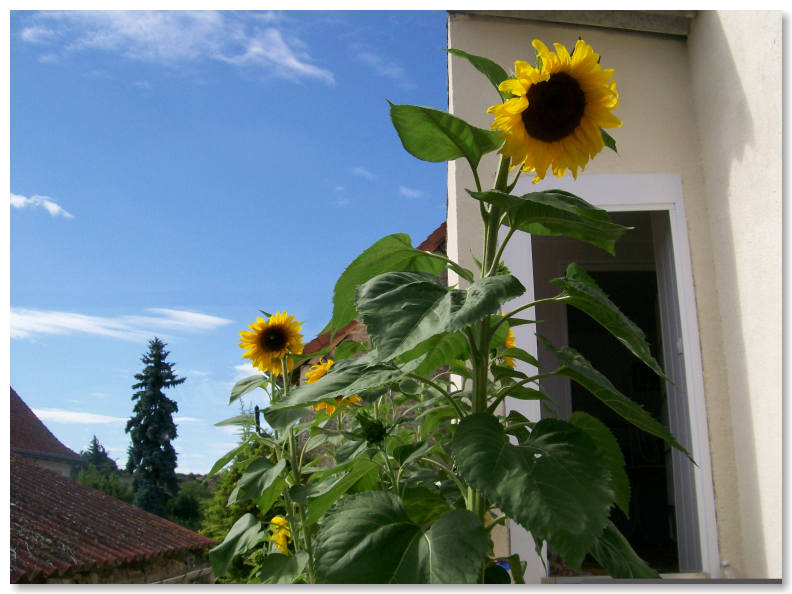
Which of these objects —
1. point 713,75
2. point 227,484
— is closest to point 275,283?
point 713,75

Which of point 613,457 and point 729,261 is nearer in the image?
point 613,457

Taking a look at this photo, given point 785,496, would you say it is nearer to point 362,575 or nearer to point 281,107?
point 362,575

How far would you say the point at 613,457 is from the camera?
1.10 m

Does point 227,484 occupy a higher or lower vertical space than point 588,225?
lower

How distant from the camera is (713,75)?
2.79 metres

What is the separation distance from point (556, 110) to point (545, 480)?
552 mm

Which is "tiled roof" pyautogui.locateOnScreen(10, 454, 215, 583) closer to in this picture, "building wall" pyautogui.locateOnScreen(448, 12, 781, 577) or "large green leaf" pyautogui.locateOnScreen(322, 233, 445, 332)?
"building wall" pyautogui.locateOnScreen(448, 12, 781, 577)

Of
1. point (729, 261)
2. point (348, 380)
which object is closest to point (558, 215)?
point (348, 380)

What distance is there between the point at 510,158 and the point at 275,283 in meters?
1.50

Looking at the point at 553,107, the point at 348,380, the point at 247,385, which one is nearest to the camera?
the point at 348,380

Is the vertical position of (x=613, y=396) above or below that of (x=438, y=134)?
below

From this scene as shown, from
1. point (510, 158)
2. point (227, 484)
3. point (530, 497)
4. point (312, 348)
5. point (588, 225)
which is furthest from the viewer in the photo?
point (227, 484)

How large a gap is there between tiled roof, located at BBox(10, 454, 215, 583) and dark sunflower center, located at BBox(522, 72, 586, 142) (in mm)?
5038

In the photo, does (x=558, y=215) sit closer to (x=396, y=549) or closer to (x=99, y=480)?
(x=396, y=549)
